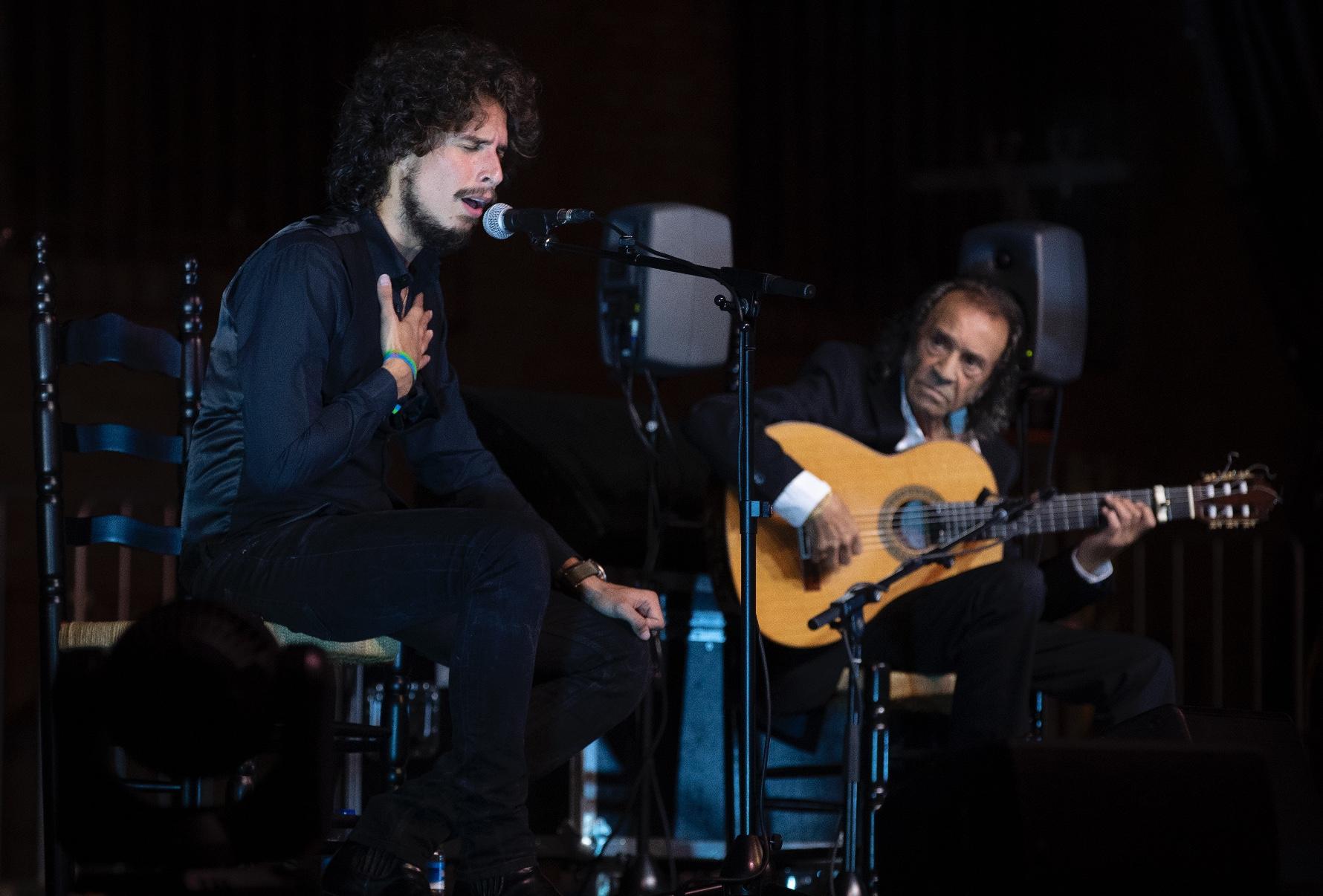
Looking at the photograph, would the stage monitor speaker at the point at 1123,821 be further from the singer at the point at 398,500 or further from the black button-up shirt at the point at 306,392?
the black button-up shirt at the point at 306,392

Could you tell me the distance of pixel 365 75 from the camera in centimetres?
266

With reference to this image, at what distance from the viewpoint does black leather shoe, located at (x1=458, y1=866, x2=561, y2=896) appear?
207 centimetres

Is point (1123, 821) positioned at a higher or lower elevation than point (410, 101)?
lower

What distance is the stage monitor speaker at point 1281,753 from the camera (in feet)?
7.42

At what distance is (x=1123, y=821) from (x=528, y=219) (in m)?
1.18

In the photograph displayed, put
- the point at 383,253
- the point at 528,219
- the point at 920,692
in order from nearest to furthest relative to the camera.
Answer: the point at 528,219
the point at 383,253
the point at 920,692

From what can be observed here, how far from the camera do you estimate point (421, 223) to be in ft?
8.30

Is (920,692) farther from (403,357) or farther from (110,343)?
(110,343)

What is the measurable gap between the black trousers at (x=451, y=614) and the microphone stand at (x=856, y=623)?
67 centimetres

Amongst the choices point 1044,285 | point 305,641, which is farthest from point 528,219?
point 1044,285

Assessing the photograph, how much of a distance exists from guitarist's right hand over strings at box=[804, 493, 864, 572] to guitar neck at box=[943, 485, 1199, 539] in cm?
26

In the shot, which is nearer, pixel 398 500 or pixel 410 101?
pixel 410 101

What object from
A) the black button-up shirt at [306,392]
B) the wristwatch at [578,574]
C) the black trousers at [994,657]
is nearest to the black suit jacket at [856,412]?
the black trousers at [994,657]

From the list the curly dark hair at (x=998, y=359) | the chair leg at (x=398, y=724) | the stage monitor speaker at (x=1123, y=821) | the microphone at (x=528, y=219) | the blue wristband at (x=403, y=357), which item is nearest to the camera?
the stage monitor speaker at (x=1123, y=821)
